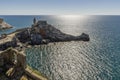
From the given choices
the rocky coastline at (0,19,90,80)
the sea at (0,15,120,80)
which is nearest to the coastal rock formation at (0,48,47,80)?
the sea at (0,15,120,80)

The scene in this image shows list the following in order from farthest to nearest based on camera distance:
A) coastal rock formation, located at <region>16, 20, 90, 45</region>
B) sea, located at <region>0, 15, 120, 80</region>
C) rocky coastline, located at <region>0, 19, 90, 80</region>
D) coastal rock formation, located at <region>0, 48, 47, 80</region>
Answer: coastal rock formation, located at <region>16, 20, 90, 45</region> < rocky coastline, located at <region>0, 19, 90, 80</region> < sea, located at <region>0, 15, 120, 80</region> < coastal rock formation, located at <region>0, 48, 47, 80</region>

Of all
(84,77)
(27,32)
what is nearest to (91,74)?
(84,77)

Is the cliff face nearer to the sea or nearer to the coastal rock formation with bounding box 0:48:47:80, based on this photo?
the sea

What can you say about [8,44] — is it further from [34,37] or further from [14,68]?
[14,68]

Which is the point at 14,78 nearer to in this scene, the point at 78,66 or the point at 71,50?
the point at 78,66

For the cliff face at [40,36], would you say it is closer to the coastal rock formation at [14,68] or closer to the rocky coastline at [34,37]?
the rocky coastline at [34,37]

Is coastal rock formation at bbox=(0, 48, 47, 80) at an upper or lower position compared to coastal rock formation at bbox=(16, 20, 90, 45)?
upper

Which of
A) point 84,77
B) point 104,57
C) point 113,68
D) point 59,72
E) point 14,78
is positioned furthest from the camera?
point 104,57

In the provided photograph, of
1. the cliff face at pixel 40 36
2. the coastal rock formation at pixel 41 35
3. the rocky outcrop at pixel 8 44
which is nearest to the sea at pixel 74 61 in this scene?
the cliff face at pixel 40 36
